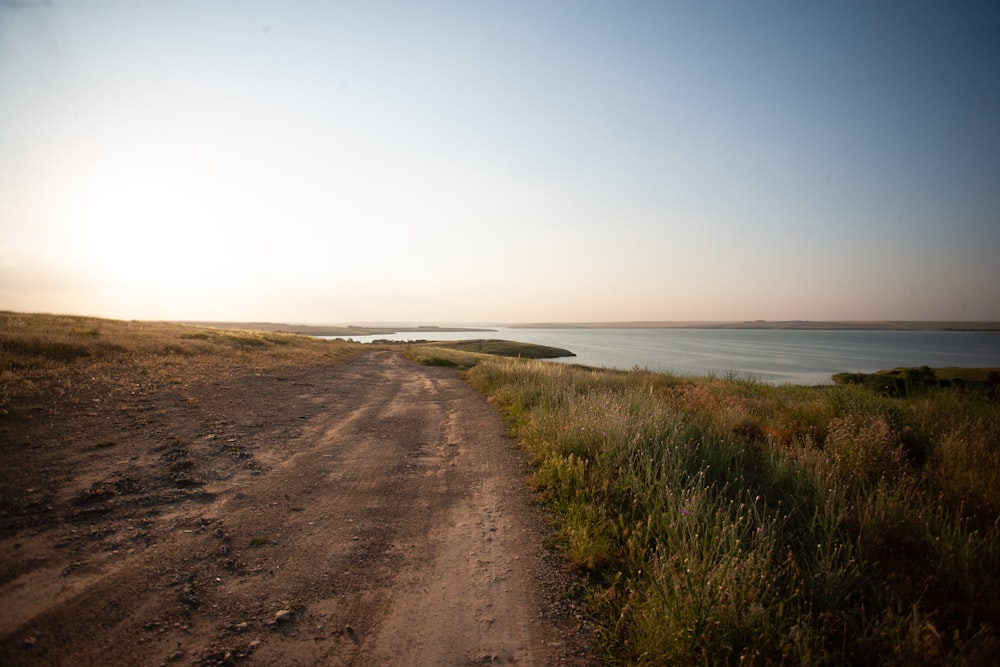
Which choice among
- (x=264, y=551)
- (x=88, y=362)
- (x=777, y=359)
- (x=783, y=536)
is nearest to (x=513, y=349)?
(x=777, y=359)

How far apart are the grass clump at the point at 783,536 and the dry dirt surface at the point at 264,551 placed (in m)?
0.62

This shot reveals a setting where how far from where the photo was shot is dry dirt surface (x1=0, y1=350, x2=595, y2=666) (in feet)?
9.93

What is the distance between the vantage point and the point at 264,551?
4.31m

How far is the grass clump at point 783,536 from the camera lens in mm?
2953

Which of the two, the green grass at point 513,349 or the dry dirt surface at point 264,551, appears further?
the green grass at point 513,349

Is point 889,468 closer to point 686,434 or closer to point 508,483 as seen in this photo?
point 686,434

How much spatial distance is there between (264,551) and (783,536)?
5.45 m

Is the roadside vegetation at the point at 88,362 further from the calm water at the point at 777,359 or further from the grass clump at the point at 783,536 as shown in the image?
the calm water at the point at 777,359

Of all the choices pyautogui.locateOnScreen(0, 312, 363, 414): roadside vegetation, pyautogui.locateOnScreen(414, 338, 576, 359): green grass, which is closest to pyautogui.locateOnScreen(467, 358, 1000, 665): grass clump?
pyautogui.locateOnScreen(0, 312, 363, 414): roadside vegetation

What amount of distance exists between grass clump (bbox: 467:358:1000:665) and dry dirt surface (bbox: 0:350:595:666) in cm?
62

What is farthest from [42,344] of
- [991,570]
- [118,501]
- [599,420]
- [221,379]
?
[991,570]

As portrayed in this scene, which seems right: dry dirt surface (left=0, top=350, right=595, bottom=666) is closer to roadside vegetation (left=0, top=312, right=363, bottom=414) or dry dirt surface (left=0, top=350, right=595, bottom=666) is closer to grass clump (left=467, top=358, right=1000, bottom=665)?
grass clump (left=467, top=358, right=1000, bottom=665)

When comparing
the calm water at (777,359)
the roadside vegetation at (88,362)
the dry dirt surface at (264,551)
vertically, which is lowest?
the calm water at (777,359)

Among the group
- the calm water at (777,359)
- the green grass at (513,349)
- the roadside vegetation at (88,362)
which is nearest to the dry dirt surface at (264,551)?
the roadside vegetation at (88,362)
